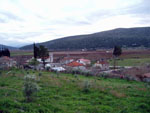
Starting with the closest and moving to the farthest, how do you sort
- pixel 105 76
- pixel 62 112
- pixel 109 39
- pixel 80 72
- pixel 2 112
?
pixel 2 112 → pixel 62 112 → pixel 105 76 → pixel 80 72 → pixel 109 39

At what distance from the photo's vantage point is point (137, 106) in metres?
6.40

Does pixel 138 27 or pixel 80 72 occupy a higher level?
pixel 138 27

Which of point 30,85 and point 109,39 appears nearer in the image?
point 30,85

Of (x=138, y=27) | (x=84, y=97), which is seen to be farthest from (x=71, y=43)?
(x=84, y=97)

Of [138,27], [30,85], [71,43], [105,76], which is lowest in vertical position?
[105,76]

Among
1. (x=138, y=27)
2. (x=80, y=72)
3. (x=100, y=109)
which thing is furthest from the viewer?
(x=138, y=27)

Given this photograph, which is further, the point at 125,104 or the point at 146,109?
the point at 125,104

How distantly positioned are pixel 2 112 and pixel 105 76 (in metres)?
13.9

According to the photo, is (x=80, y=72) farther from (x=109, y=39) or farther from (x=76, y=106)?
(x=109, y=39)

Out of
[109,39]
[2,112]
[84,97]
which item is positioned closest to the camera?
[2,112]

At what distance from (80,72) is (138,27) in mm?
119167

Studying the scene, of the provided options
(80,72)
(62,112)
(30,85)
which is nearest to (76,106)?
(62,112)

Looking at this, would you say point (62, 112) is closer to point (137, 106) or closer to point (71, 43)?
point (137, 106)

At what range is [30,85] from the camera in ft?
20.9
